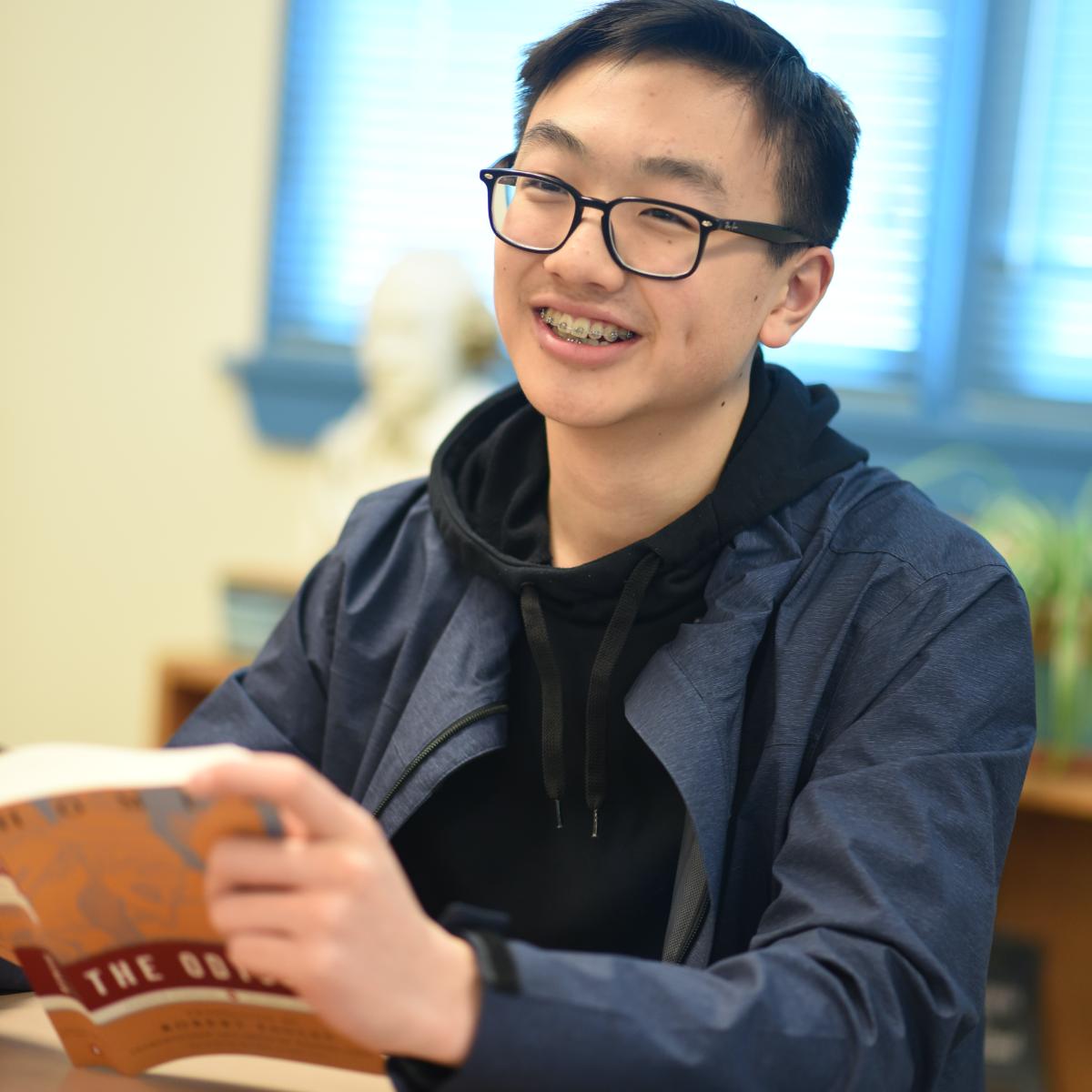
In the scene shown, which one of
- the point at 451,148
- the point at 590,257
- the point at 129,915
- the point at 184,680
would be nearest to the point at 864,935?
the point at 129,915

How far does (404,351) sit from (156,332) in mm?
903

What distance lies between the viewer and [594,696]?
44.7 inches

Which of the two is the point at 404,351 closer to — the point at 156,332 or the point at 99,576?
the point at 156,332

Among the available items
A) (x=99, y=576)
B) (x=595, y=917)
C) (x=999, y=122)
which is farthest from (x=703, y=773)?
(x=99, y=576)

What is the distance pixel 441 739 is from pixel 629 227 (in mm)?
417

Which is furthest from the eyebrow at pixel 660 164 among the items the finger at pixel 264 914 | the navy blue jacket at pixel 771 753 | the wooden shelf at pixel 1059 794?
the wooden shelf at pixel 1059 794

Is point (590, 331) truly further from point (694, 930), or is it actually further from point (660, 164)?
point (694, 930)

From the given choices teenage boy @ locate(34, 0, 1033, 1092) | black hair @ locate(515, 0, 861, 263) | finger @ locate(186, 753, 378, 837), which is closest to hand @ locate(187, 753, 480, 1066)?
finger @ locate(186, 753, 378, 837)

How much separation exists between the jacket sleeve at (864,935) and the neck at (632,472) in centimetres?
23

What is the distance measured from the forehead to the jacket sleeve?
1.16 ft

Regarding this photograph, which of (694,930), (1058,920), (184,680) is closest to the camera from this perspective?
(694,930)

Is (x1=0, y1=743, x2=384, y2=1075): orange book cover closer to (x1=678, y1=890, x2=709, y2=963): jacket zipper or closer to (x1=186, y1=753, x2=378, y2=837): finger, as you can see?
(x1=186, y1=753, x2=378, y2=837): finger

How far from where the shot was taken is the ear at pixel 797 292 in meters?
1.21

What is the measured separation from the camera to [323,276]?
3.21 meters
